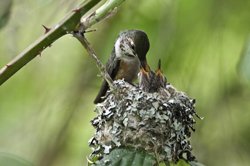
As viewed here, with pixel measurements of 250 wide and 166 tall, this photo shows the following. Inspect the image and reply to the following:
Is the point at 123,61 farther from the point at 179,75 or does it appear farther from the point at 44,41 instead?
the point at 44,41

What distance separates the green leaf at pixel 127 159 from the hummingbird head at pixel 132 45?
172 cm

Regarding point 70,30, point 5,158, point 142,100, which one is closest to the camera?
point 5,158

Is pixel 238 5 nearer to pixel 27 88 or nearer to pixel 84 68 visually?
pixel 84 68

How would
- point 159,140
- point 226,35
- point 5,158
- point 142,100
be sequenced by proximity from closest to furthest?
point 5,158 < point 159,140 < point 142,100 < point 226,35

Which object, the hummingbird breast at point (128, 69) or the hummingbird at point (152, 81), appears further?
the hummingbird breast at point (128, 69)

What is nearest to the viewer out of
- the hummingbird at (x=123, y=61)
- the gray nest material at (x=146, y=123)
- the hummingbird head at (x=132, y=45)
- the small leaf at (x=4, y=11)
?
the small leaf at (x=4, y=11)

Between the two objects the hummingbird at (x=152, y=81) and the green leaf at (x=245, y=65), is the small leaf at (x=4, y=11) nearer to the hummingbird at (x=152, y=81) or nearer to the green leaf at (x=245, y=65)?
the green leaf at (x=245, y=65)

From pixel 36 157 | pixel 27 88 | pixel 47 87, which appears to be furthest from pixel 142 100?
pixel 27 88

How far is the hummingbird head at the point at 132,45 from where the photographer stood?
164 inches

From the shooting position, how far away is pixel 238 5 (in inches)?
165

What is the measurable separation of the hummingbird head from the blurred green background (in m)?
0.08

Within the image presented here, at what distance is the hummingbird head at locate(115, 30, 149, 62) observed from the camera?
4.17 m

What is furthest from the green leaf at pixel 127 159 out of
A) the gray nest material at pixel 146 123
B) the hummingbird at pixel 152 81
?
the hummingbird at pixel 152 81

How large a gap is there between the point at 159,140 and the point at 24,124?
1.80 metres
